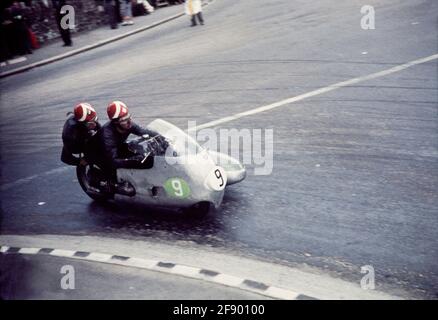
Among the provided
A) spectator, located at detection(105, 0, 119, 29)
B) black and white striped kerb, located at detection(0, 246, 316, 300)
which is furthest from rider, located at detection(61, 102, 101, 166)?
spectator, located at detection(105, 0, 119, 29)

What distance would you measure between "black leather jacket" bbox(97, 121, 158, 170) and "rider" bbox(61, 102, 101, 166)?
309mm

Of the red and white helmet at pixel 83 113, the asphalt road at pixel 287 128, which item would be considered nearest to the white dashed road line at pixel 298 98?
the asphalt road at pixel 287 128

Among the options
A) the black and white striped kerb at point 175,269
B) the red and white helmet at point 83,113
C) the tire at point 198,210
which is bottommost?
the black and white striped kerb at point 175,269

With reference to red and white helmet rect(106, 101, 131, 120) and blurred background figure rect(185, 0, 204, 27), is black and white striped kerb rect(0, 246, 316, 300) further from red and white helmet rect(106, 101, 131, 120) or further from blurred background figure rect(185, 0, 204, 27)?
blurred background figure rect(185, 0, 204, 27)

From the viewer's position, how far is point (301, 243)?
7910mm

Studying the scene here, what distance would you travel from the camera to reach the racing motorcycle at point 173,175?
8.30m

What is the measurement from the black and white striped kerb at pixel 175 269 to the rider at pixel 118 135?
4.50ft

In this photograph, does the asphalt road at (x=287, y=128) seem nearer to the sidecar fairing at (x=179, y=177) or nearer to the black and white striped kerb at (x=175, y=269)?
the sidecar fairing at (x=179, y=177)

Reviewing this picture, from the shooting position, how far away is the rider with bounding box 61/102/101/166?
8984mm

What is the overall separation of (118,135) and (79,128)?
30.1 inches

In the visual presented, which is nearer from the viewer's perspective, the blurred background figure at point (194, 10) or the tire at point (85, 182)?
the tire at point (85, 182)

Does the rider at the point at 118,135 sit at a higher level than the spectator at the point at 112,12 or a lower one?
lower
